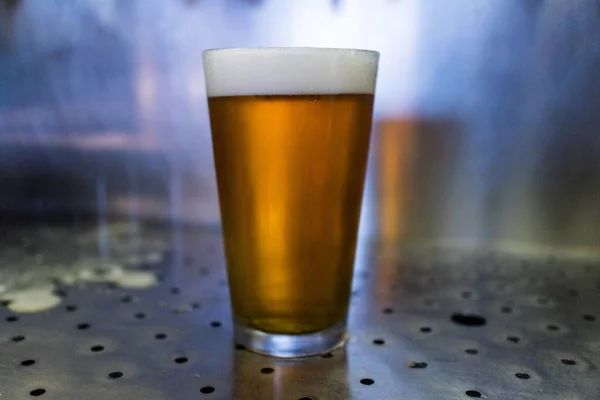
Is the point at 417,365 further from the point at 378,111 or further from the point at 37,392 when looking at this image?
the point at 378,111

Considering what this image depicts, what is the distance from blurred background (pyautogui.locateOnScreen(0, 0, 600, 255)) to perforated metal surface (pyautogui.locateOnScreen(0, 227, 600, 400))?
11 cm

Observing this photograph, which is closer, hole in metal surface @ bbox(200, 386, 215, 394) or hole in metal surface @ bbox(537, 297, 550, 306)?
hole in metal surface @ bbox(200, 386, 215, 394)

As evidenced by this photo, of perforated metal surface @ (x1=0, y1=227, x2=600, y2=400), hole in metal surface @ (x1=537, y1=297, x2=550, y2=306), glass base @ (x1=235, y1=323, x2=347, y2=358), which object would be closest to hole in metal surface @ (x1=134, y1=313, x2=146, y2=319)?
perforated metal surface @ (x1=0, y1=227, x2=600, y2=400)

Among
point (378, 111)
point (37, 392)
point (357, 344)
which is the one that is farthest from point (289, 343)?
point (378, 111)

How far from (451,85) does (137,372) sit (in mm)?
468

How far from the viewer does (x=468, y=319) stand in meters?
0.49

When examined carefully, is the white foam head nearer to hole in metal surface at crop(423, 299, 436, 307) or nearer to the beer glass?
the beer glass

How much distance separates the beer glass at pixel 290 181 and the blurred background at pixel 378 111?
28 cm

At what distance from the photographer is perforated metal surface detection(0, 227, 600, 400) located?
14.6 inches

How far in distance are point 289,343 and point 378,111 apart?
14.2 inches

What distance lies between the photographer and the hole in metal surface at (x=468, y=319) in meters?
0.48

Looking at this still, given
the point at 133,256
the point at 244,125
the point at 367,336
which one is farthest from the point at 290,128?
the point at 133,256

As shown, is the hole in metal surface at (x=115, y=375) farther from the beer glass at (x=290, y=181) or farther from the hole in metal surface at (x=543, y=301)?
the hole in metal surface at (x=543, y=301)

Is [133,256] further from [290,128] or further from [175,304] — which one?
[290,128]
